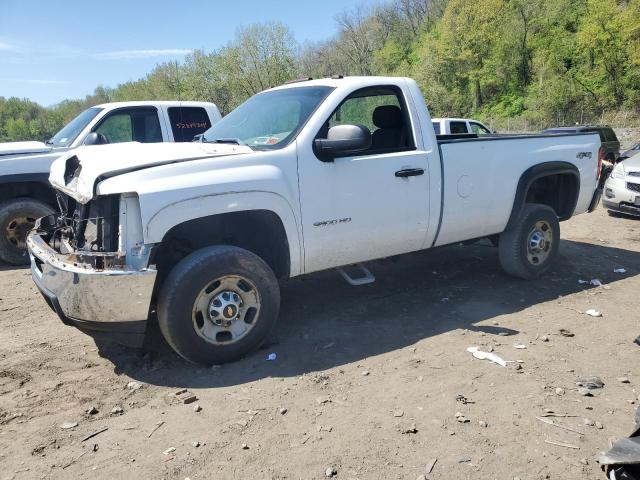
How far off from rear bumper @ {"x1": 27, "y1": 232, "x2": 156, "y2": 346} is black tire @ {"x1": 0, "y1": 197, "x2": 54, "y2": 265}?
13.1 feet

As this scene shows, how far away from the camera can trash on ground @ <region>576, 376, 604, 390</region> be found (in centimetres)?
361

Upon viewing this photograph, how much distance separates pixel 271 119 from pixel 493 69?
201 feet

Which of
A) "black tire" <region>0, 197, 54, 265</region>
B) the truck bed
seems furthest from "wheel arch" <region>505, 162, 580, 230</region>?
"black tire" <region>0, 197, 54, 265</region>

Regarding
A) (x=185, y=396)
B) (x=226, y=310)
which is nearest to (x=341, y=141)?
(x=226, y=310)

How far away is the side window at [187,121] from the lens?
26.3 feet

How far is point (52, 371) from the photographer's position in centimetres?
401

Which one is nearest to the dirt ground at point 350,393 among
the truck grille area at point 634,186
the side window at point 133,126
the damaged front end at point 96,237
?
the damaged front end at point 96,237

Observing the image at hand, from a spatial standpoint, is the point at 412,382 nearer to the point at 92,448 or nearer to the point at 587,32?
the point at 92,448

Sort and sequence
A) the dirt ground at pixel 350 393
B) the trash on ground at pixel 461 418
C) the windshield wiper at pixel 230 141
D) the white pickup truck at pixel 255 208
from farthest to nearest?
the windshield wiper at pixel 230 141 < the white pickup truck at pixel 255 208 < the trash on ground at pixel 461 418 < the dirt ground at pixel 350 393

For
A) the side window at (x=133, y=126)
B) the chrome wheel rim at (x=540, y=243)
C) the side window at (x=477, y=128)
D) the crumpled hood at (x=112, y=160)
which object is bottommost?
the chrome wheel rim at (x=540, y=243)

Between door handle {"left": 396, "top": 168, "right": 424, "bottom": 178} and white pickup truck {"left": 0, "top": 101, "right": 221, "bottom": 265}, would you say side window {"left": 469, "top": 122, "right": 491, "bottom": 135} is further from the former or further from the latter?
door handle {"left": 396, "top": 168, "right": 424, "bottom": 178}

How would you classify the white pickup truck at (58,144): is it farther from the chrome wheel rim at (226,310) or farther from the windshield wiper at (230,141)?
the chrome wheel rim at (226,310)

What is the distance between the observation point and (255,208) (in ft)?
12.7

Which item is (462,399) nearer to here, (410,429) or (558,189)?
(410,429)
